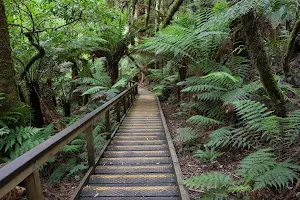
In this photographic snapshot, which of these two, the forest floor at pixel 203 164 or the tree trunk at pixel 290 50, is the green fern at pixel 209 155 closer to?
the forest floor at pixel 203 164

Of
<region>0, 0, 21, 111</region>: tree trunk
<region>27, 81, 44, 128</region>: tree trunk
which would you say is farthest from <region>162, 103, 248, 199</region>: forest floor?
<region>27, 81, 44, 128</region>: tree trunk

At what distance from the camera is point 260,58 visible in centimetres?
327

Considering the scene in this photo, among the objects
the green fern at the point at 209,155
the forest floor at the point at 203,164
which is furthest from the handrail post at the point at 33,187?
the green fern at the point at 209,155

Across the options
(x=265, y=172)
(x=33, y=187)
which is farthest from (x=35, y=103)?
(x=265, y=172)

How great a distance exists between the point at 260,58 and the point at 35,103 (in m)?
4.59

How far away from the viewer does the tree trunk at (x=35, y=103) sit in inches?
207

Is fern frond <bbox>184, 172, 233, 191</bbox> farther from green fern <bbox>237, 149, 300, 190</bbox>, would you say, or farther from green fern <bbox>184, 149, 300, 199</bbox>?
green fern <bbox>237, 149, 300, 190</bbox>

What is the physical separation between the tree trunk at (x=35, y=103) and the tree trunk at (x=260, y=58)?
4442 mm

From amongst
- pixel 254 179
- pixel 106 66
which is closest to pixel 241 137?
pixel 254 179

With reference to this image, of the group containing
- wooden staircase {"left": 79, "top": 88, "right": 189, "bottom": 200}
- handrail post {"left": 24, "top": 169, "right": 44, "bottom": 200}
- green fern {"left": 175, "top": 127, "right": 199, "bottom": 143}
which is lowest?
wooden staircase {"left": 79, "top": 88, "right": 189, "bottom": 200}

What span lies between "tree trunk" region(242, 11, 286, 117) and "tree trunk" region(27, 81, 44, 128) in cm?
444

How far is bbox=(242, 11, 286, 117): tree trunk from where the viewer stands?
10.7ft

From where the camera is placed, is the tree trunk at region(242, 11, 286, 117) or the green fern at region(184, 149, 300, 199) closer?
the green fern at region(184, 149, 300, 199)

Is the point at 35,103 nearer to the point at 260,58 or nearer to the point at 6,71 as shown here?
the point at 6,71
